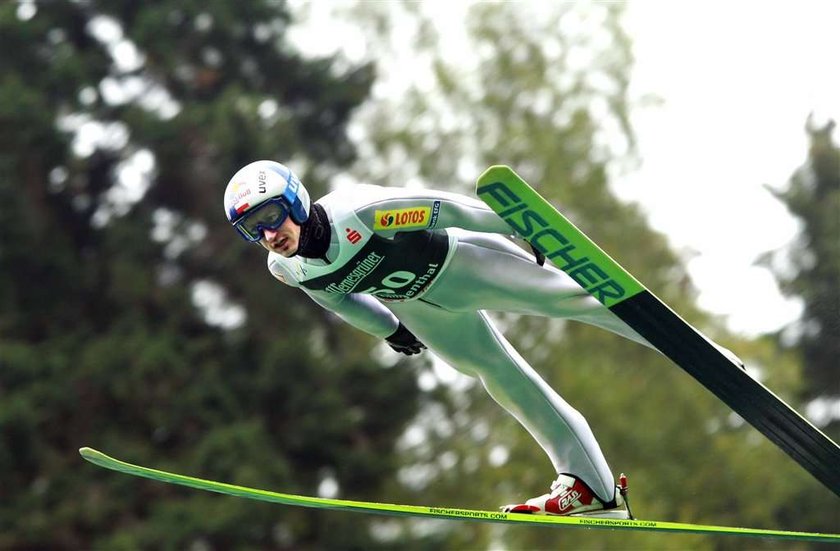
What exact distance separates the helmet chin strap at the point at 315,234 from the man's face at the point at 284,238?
0.08 feet

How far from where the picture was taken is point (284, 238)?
471 cm

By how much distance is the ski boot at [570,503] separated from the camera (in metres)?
5.17

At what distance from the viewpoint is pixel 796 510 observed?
60.1 feet

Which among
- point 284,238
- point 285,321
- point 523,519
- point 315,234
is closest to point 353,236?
point 315,234

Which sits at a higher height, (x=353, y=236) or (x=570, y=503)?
(x=353, y=236)

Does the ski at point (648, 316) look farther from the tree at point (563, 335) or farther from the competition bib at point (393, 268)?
the tree at point (563, 335)

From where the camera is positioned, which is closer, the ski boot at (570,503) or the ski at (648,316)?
the ski at (648,316)

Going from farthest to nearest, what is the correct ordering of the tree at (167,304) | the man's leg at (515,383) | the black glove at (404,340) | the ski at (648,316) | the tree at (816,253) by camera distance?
the tree at (816,253) < the tree at (167,304) < the black glove at (404,340) < the man's leg at (515,383) < the ski at (648,316)

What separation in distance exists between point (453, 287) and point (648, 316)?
2.34 ft

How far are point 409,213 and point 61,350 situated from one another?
1229 cm

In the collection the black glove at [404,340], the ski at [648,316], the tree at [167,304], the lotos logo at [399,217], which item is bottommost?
the ski at [648,316]

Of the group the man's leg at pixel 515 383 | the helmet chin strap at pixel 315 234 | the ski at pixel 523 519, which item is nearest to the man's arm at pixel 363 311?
the man's leg at pixel 515 383

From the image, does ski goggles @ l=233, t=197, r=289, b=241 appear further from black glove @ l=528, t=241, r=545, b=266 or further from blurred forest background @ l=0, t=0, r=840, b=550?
blurred forest background @ l=0, t=0, r=840, b=550

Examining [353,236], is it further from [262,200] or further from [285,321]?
[285,321]
